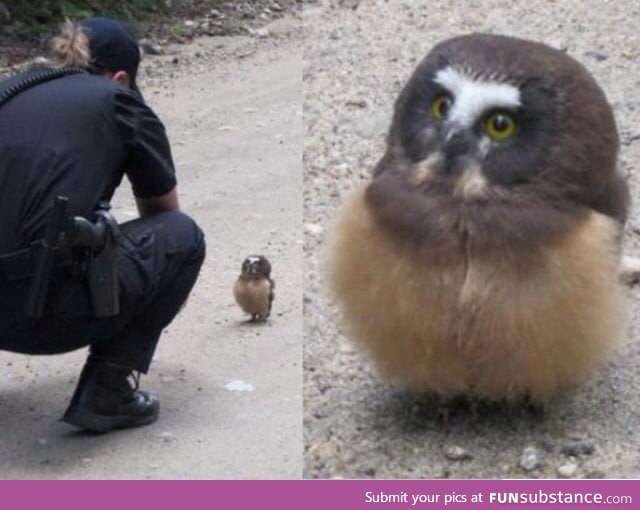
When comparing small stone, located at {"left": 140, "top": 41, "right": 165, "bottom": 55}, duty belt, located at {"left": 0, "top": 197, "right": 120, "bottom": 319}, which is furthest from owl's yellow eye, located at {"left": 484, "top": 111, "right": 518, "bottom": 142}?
small stone, located at {"left": 140, "top": 41, "right": 165, "bottom": 55}

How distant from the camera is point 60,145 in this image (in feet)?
14.1

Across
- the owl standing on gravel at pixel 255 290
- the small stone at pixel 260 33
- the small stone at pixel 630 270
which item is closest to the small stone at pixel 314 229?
the owl standing on gravel at pixel 255 290

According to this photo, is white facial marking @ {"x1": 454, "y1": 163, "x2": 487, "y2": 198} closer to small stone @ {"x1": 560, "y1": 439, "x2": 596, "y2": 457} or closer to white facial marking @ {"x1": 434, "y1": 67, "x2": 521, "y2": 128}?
white facial marking @ {"x1": 434, "y1": 67, "x2": 521, "y2": 128}

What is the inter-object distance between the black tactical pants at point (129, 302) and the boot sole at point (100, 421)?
0.49ft

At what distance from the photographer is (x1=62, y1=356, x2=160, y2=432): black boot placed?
4.48m

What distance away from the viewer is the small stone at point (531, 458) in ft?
11.9

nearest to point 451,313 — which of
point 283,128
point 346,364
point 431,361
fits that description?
point 431,361

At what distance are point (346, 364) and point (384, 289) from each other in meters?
0.57

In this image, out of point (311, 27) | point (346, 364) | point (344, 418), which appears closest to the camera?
point (344, 418)

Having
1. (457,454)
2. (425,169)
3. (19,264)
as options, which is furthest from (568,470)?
(19,264)

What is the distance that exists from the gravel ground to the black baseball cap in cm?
72

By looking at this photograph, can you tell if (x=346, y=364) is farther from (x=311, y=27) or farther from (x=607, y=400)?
(x=311, y=27)

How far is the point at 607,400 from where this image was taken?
3.95 meters

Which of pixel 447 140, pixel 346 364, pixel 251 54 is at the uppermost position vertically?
pixel 447 140
